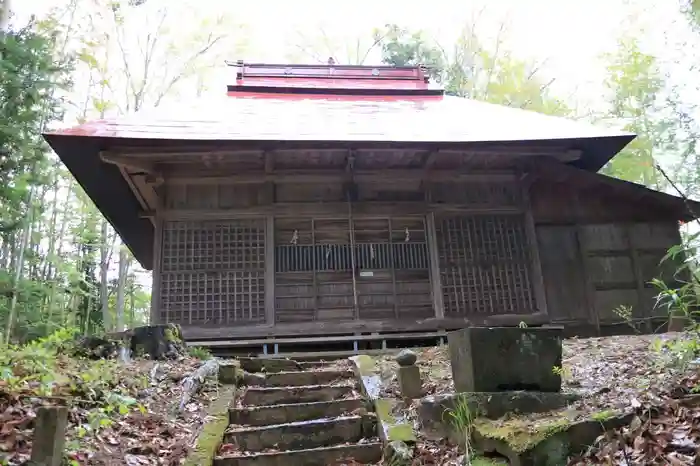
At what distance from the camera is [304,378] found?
5.41 metres

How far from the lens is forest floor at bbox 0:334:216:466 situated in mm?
3199

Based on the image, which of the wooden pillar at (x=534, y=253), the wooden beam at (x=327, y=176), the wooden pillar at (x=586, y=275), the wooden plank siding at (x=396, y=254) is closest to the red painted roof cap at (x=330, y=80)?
the wooden beam at (x=327, y=176)

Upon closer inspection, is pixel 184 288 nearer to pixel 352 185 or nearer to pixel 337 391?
pixel 352 185

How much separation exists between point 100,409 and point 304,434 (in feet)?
5.03

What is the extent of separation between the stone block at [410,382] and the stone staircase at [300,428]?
1.13 feet

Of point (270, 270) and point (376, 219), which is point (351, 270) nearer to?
point (376, 219)

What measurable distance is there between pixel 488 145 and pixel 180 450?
20.6ft

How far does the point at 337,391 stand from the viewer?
500 centimetres

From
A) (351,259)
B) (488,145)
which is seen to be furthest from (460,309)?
(488,145)

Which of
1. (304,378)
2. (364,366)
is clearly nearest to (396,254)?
(364,366)

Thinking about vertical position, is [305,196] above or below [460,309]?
above

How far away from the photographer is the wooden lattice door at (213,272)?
820 centimetres

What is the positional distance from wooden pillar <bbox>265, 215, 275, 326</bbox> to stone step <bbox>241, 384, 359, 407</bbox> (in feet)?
10.3

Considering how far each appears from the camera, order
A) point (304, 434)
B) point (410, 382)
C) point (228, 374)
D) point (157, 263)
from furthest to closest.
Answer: point (157, 263) → point (228, 374) → point (410, 382) → point (304, 434)
